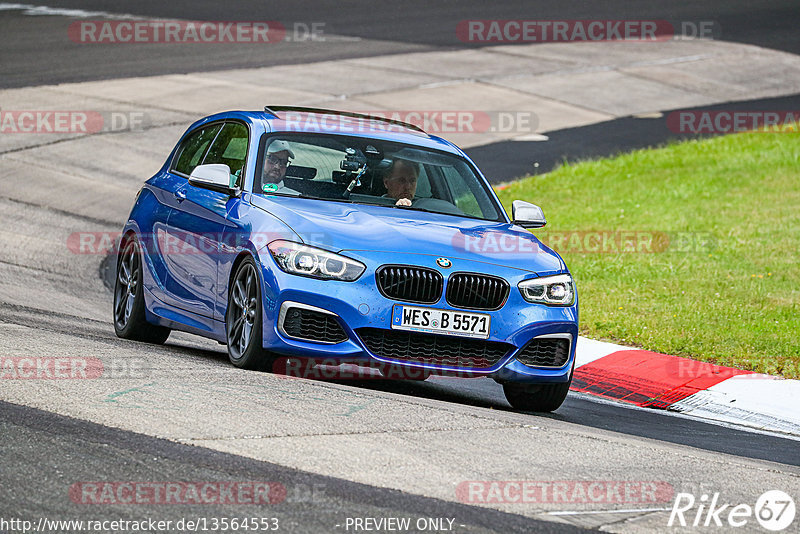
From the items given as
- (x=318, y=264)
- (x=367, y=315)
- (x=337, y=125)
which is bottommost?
(x=367, y=315)

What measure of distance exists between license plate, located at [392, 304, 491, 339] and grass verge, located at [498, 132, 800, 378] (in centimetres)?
353

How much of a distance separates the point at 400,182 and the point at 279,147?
844 mm

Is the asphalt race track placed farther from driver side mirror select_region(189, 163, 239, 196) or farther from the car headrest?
the car headrest

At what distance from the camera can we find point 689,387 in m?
9.80

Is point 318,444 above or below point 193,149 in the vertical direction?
below

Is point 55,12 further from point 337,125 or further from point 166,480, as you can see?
point 166,480

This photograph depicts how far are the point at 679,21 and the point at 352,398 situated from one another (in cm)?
3151

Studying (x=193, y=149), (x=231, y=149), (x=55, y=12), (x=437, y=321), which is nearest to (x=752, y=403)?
(x=437, y=321)

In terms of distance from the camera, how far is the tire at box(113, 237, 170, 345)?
31.9 ft

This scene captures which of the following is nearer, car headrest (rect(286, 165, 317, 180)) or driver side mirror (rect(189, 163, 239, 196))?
driver side mirror (rect(189, 163, 239, 196))

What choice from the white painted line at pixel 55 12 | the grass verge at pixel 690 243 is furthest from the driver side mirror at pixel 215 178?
the white painted line at pixel 55 12

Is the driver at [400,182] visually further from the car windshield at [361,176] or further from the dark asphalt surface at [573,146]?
the dark asphalt surface at [573,146]

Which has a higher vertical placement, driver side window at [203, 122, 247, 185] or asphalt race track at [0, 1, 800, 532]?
driver side window at [203, 122, 247, 185]

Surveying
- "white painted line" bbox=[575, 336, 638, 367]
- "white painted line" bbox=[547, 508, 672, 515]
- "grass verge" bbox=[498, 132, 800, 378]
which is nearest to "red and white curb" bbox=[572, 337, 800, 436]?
"white painted line" bbox=[575, 336, 638, 367]
